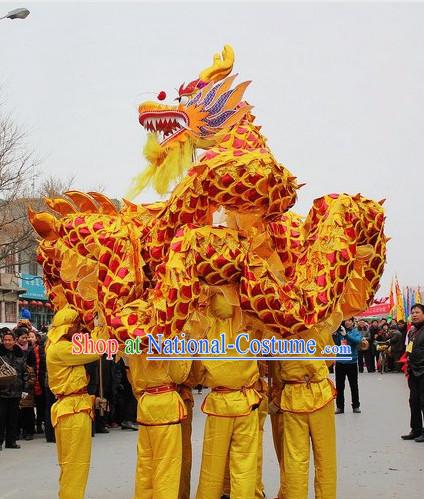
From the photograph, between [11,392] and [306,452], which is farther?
[11,392]

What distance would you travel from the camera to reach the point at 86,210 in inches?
185

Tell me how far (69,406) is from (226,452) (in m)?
1.05

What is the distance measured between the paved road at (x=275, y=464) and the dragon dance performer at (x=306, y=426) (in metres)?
0.71

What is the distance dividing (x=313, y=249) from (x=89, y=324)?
1.55 metres

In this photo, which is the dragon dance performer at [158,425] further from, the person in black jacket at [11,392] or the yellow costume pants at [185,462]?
the person in black jacket at [11,392]

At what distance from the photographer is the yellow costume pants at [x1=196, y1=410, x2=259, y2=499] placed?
3881 mm

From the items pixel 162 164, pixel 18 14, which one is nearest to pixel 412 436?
pixel 162 164

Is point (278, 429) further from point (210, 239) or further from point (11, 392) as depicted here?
point (11, 392)

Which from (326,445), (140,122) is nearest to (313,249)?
(326,445)

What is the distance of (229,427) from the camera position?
3.90 metres

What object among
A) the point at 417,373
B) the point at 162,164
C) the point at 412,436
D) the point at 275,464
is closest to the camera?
the point at 162,164

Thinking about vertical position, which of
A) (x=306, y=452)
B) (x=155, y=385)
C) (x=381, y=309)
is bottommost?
(x=306, y=452)

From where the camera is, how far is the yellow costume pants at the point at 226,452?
388 cm

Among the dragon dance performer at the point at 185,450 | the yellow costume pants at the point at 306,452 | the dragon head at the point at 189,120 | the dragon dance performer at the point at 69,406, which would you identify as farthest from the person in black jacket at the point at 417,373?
the dragon dance performer at the point at 69,406
